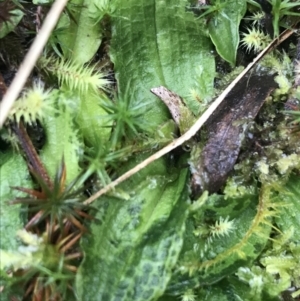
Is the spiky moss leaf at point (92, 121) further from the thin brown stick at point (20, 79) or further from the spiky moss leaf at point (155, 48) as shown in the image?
the thin brown stick at point (20, 79)

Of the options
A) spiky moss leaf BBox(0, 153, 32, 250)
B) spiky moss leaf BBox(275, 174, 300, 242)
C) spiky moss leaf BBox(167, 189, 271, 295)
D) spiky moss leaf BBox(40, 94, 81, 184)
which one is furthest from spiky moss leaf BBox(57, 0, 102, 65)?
spiky moss leaf BBox(275, 174, 300, 242)

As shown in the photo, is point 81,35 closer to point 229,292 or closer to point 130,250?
point 130,250

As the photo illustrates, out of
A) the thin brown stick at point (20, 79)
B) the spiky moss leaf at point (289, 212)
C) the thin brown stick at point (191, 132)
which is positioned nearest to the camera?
the thin brown stick at point (20, 79)

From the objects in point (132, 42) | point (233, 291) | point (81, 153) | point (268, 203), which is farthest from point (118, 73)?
point (233, 291)

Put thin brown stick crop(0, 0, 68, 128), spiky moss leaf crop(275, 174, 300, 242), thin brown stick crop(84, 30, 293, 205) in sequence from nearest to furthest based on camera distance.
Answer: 1. thin brown stick crop(0, 0, 68, 128)
2. thin brown stick crop(84, 30, 293, 205)
3. spiky moss leaf crop(275, 174, 300, 242)

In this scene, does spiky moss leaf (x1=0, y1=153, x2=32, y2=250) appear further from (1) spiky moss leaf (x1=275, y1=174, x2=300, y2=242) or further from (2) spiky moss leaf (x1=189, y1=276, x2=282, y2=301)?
(1) spiky moss leaf (x1=275, y1=174, x2=300, y2=242)

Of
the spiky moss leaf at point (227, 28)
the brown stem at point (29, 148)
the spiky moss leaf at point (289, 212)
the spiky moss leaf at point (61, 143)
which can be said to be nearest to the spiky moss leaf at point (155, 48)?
the spiky moss leaf at point (227, 28)
